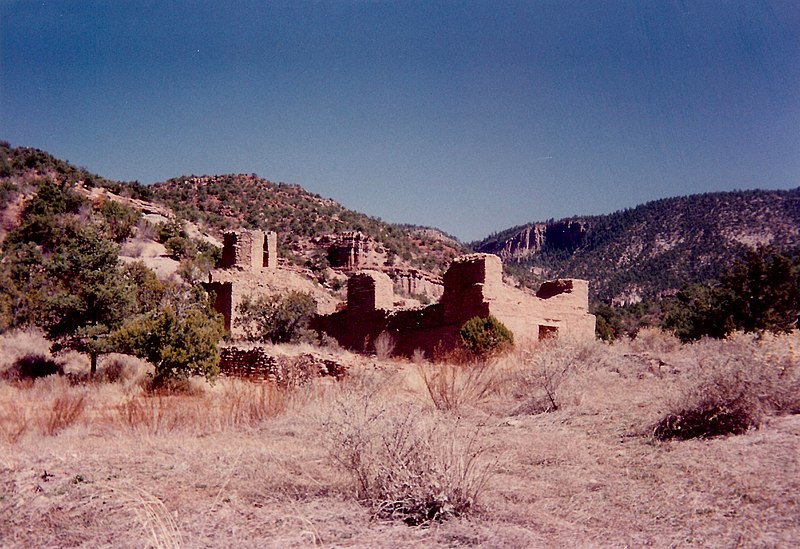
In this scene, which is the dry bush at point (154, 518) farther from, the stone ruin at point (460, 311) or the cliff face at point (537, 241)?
the cliff face at point (537, 241)

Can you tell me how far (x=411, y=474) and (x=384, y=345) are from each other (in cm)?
1358

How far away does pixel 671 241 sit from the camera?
189 feet

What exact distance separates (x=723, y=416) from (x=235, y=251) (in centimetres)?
1956

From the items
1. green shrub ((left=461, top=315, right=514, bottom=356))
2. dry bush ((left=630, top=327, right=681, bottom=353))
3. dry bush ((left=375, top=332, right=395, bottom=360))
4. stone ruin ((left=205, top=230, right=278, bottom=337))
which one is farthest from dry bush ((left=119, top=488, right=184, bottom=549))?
stone ruin ((left=205, top=230, right=278, bottom=337))

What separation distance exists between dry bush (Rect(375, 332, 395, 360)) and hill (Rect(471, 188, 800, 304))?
35956 mm

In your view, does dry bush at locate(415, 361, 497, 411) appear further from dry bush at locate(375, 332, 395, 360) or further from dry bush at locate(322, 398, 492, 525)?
dry bush at locate(375, 332, 395, 360)

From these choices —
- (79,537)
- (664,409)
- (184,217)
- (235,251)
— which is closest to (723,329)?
(664,409)

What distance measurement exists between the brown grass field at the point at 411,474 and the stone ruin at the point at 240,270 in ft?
41.3

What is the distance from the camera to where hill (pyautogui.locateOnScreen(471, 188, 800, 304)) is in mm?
50000

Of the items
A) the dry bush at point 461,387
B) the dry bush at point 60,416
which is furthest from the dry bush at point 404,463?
the dry bush at point 60,416

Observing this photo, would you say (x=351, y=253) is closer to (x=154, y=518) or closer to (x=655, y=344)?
(x=655, y=344)

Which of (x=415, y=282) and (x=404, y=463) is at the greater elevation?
(x=415, y=282)

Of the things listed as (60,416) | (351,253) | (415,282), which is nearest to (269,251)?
(60,416)

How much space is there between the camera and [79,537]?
393 cm
